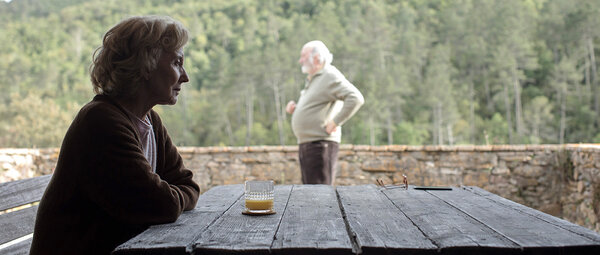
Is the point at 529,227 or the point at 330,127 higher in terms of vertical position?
the point at 330,127

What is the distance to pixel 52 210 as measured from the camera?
3.67 feet

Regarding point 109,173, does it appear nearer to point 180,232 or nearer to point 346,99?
point 180,232

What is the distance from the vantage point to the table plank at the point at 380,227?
92 centimetres

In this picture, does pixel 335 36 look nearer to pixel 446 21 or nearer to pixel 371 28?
pixel 371 28

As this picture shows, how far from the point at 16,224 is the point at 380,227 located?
1.17 meters

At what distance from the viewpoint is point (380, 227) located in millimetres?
1127

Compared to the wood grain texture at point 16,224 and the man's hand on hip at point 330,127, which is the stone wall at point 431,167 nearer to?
the man's hand on hip at point 330,127

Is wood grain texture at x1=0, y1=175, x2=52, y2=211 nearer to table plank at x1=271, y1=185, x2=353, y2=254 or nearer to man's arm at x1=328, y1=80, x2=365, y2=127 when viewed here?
table plank at x1=271, y1=185, x2=353, y2=254

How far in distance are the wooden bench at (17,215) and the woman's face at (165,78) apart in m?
0.63

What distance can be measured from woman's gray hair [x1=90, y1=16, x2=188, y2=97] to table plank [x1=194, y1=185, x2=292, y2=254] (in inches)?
16.5

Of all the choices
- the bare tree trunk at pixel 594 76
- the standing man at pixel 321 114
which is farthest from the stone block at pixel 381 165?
the bare tree trunk at pixel 594 76

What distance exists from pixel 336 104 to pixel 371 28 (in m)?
35.5

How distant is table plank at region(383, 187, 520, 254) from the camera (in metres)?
0.93

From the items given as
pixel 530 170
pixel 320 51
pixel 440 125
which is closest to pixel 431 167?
pixel 530 170
